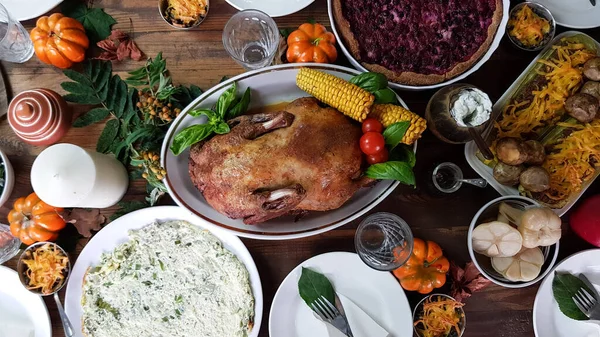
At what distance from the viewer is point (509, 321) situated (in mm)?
2139

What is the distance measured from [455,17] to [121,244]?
189 cm

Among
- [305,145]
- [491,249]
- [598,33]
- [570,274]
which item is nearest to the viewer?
[305,145]

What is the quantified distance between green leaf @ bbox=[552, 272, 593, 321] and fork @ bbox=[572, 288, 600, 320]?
15mm

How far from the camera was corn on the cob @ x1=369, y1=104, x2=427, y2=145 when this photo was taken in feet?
5.88

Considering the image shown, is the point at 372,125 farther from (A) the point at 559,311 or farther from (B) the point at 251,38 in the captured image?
(A) the point at 559,311

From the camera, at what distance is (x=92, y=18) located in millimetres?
2115

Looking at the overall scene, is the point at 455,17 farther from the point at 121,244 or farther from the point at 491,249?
the point at 121,244

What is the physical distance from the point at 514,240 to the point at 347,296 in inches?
30.9

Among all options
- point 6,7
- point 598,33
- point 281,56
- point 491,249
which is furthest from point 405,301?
point 6,7

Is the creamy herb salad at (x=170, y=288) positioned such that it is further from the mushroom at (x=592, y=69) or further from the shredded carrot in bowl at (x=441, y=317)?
the mushroom at (x=592, y=69)

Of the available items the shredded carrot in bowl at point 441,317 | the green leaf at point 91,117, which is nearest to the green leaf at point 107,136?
the green leaf at point 91,117

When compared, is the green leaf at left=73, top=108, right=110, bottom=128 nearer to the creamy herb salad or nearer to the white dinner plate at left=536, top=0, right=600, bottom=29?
the creamy herb salad

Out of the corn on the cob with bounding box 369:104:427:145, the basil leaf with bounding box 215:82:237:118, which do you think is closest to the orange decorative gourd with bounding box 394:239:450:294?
the corn on the cob with bounding box 369:104:427:145

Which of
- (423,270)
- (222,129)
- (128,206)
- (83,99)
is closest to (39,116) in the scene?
(83,99)
